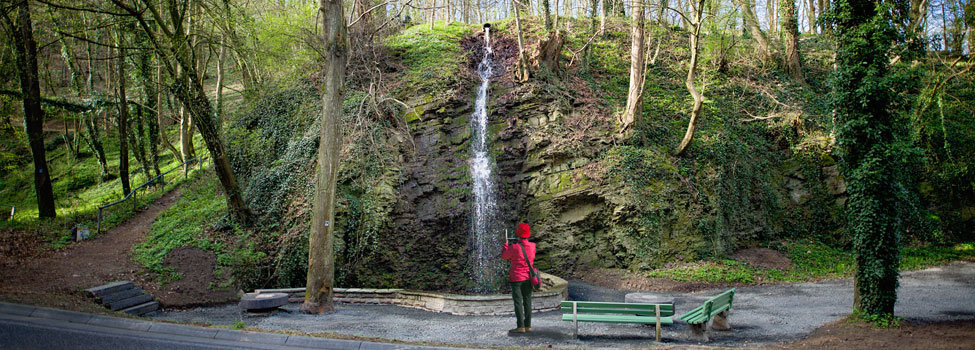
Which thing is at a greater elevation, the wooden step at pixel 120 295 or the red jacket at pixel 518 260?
the red jacket at pixel 518 260

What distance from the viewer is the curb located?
5988 mm

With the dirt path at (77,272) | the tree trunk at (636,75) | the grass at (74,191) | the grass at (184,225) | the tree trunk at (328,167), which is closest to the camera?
the dirt path at (77,272)

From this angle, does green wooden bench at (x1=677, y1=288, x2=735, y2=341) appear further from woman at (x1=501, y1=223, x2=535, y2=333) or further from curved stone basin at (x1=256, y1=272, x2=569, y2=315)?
curved stone basin at (x1=256, y1=272, x2=569, y2=315)

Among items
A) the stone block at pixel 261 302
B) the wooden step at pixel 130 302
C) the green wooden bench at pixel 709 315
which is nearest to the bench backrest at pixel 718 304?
the green wooden bench at pixel 709 315

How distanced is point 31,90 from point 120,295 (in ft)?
29.3

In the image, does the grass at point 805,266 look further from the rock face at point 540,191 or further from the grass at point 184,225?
the grass at point 184,225

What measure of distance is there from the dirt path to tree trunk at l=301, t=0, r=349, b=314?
3536 mm

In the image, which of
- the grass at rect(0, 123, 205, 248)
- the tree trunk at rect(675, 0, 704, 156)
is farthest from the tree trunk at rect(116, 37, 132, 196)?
the tree trunk at rect(675, 0, 704, 156)

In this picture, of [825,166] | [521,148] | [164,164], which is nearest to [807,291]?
[825,166]

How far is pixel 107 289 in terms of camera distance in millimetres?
9930

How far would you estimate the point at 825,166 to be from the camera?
16656 millimetres

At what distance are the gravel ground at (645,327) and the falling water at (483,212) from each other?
2.94m

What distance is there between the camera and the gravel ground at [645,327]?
733cm

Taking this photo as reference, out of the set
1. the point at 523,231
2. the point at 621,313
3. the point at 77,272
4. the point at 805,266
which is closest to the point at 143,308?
the point at 77,272
